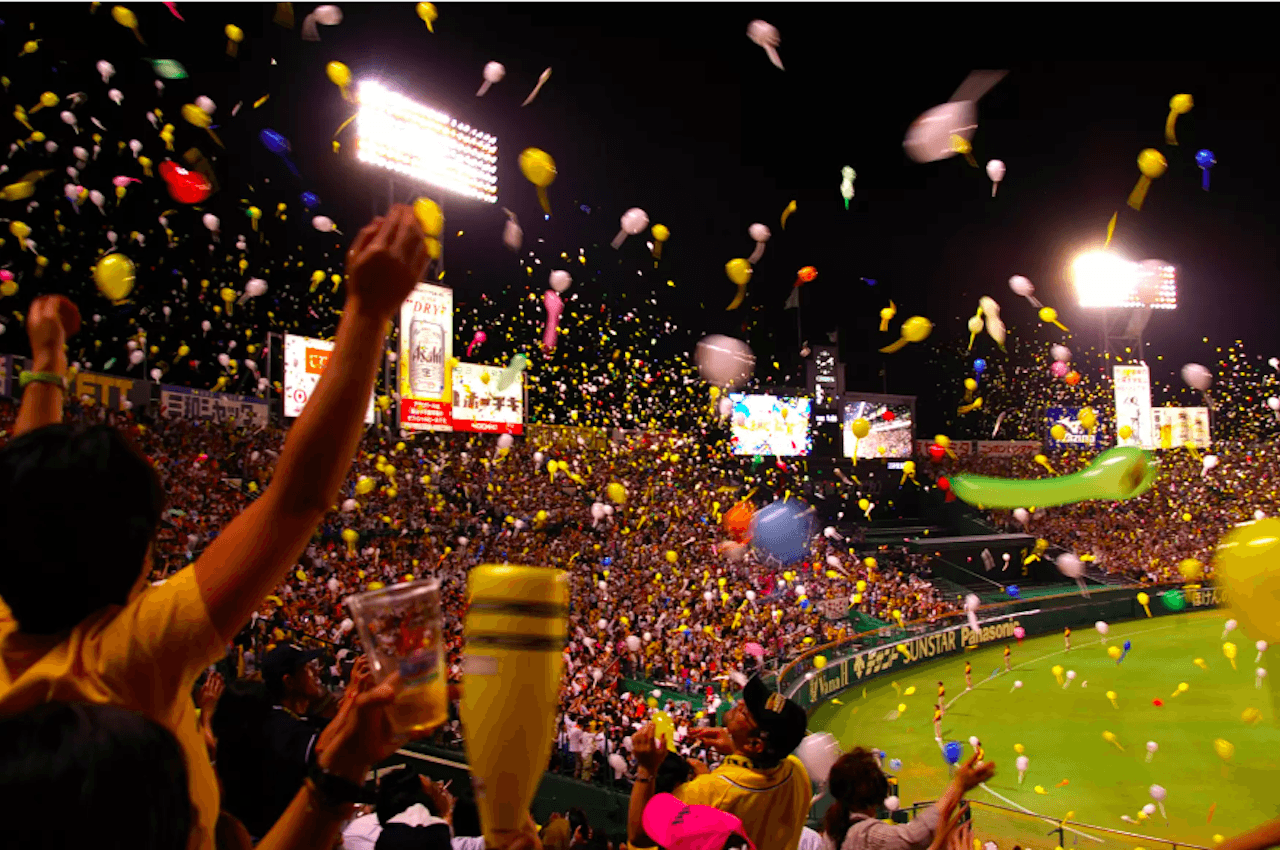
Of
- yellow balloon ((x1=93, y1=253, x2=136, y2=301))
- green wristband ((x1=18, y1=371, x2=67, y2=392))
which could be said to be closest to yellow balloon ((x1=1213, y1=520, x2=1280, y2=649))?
green wristband ((x1=18, y1=371, x2=67, y2=392))

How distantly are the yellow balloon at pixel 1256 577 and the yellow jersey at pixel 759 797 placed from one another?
4.68 ft

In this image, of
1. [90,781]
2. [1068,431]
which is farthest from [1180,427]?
[90,781]

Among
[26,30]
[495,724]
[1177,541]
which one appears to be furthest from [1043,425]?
[495,724]

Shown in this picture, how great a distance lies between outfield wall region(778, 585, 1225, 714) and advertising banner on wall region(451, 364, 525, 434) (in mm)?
10620

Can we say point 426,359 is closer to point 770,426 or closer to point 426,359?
point 426,359

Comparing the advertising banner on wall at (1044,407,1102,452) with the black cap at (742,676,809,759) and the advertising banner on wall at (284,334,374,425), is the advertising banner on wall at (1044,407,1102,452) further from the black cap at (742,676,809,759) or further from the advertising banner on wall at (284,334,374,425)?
the black cap at (742,676,809,759)

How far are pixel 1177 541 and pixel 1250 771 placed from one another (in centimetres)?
2332

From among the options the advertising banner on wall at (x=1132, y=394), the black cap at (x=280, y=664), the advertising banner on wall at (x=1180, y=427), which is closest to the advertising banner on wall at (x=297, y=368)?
the black cap at (x=280, y=664)

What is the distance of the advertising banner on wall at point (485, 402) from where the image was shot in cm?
2108

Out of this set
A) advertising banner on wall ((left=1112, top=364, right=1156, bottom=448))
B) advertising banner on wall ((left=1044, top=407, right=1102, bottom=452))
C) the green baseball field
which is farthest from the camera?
advertising banner on wall ((left=1044, top=407, right=1102, bottom=452))

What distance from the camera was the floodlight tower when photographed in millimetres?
35969

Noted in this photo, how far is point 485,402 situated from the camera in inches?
858

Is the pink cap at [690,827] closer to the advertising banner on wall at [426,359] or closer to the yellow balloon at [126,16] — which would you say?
the yellow balloon at [126,16]

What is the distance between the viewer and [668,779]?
239 centimetres
